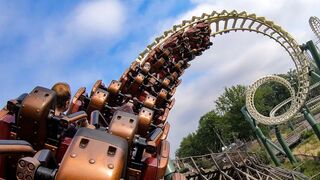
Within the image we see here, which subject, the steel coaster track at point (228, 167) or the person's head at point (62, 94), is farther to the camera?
the steel coaster track at point (228, 167)

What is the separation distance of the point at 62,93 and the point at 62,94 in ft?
0.04

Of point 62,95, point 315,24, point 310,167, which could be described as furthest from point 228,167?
point 315,24

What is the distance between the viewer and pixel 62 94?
3.19 metres

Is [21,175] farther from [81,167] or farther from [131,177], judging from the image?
[131,177]

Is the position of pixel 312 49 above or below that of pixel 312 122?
above

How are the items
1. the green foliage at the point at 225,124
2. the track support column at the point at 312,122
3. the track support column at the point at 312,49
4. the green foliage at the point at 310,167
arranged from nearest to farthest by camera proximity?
the track support column at the point at 312,49, the track support column at the point at 312,122, the green foliage at the point at 310,167, the green foliage at the point at 225,124

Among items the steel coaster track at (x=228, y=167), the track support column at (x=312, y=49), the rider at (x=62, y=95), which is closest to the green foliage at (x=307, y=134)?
the track support column at (x=312, y=49)

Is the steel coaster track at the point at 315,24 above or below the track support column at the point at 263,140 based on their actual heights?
above

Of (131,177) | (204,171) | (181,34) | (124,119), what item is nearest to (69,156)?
(124,119)

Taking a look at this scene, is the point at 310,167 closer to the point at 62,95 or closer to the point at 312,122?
the point at 312,122

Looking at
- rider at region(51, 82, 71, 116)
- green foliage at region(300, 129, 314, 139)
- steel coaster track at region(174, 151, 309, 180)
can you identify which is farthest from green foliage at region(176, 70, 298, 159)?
rider at region(51, 82, 71, 116)

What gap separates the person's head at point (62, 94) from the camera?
3.17 m

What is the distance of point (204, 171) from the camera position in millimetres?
7820

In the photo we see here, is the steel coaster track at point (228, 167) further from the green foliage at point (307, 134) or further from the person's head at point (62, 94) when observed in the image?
the green foliage at point (307, 134)
